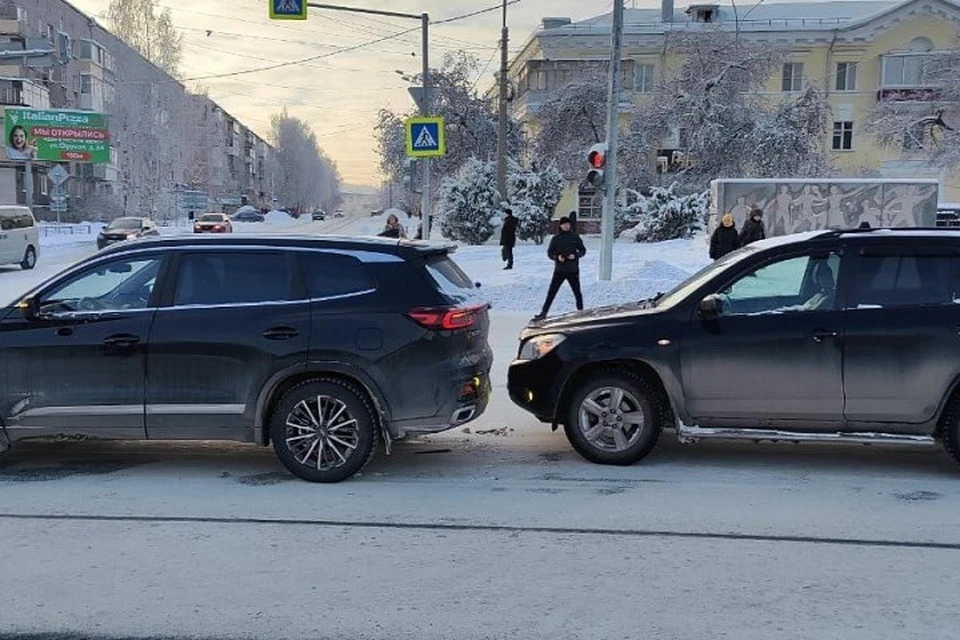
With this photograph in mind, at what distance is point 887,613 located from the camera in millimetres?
4055

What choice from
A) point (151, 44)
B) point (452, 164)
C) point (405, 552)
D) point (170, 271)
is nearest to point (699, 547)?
point (405, 552)

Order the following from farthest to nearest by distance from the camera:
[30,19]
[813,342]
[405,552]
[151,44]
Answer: [151,44], [30,19], [813,342], [405,552]

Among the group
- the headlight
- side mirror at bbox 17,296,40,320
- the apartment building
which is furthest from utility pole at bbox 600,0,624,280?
the apartment building

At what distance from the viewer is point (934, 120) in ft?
118

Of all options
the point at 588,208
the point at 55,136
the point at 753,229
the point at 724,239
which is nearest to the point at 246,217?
the point at 55,136

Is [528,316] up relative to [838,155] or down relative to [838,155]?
down

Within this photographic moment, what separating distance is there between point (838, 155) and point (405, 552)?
2012 inches

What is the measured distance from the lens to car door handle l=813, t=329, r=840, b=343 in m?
6.21

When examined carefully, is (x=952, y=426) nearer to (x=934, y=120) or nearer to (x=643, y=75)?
(x=934, y=120)

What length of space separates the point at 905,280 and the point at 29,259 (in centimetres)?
2490

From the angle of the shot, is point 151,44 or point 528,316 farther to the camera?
point 151,44

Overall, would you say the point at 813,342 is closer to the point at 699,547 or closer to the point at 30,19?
the point at 699,547

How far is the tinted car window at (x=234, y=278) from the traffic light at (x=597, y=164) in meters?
10.7

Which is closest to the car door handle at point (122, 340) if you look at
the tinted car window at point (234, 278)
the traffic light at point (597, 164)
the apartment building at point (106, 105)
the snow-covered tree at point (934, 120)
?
the tinted car window at point (234, 278)
